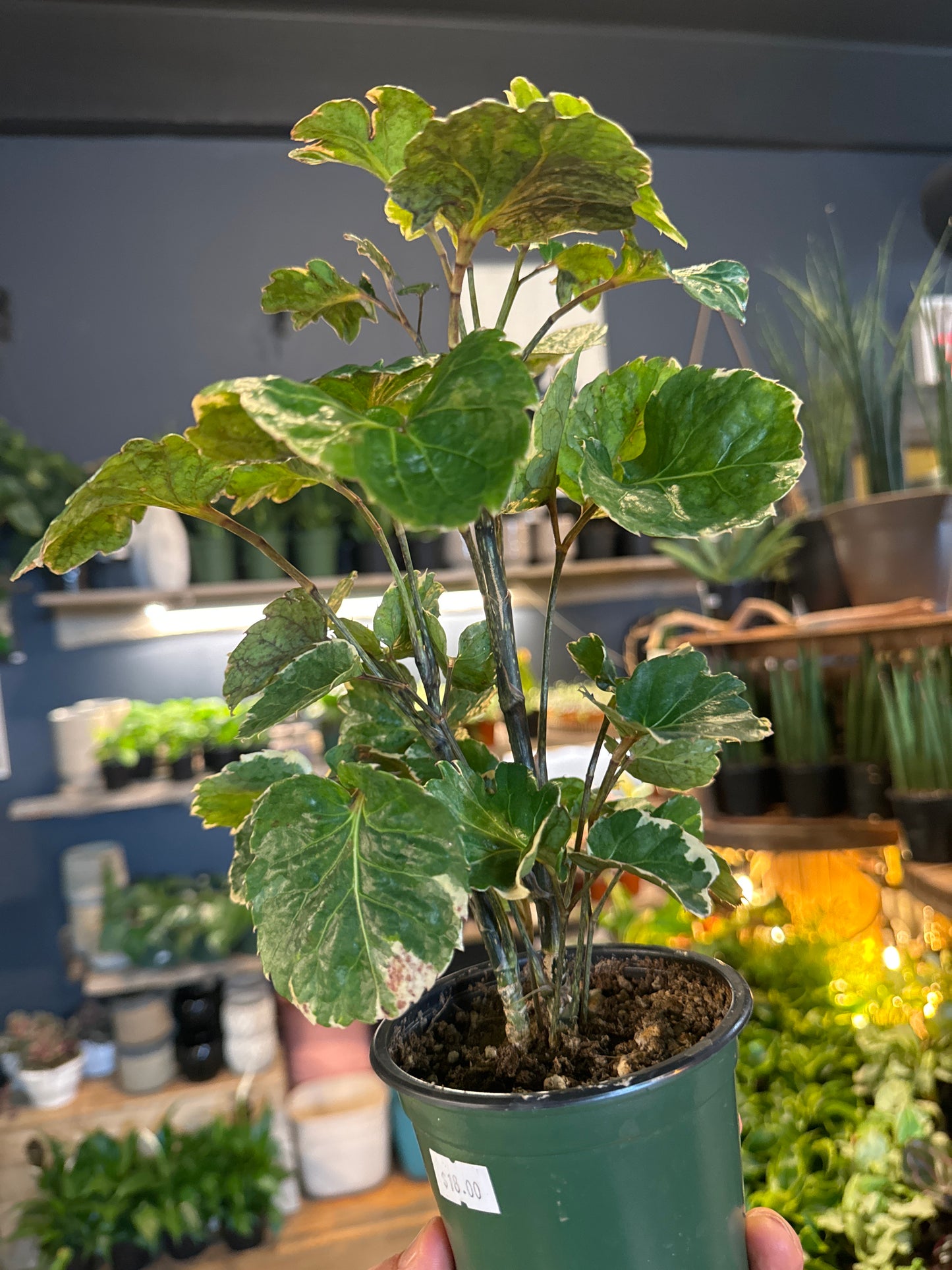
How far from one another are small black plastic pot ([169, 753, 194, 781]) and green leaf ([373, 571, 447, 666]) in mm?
2066

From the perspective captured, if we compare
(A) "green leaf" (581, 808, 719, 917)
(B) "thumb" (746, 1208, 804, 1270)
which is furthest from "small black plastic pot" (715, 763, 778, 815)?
(A) "green leaf" (581, 808, 719, 917)

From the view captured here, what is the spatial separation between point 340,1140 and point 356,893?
2.33 meters

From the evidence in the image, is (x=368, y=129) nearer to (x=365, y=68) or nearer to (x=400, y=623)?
(x=400, y=623)

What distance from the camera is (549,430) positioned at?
497 mm

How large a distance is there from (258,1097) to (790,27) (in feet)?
11.8

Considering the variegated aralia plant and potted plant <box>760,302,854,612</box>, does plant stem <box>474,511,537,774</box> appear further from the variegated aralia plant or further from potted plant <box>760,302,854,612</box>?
potted plant <box>760,302,854,612</box>

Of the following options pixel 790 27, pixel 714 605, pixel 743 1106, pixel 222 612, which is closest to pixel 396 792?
pixel 743 1106

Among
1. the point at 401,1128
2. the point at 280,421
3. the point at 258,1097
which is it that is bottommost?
the point at 401,1128

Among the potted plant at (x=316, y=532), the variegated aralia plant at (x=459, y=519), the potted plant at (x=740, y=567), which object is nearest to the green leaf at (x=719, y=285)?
the variegated aralia plant at (x=459, y=519)

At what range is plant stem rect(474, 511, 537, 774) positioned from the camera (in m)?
0.52

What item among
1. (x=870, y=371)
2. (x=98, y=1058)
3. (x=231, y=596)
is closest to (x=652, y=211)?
(x=870, y=371)

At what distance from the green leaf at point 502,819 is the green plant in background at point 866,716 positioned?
39.2 inches

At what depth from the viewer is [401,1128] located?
2510 millimetres

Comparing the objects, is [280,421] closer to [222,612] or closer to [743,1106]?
[743,1106]
